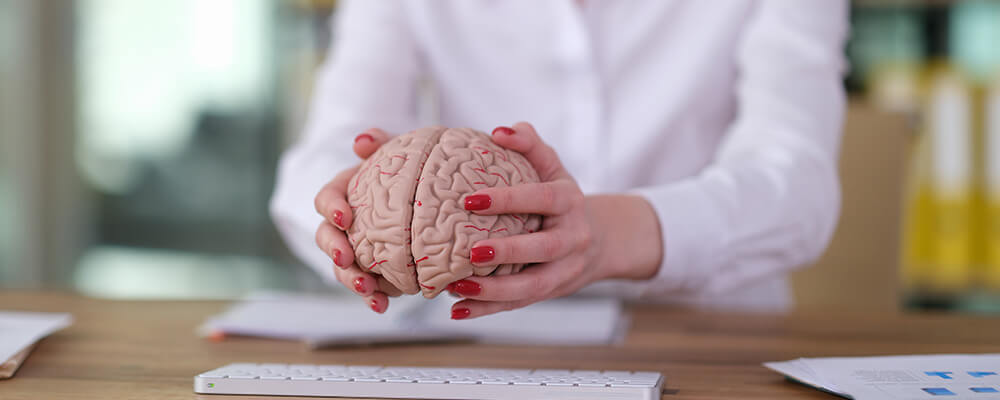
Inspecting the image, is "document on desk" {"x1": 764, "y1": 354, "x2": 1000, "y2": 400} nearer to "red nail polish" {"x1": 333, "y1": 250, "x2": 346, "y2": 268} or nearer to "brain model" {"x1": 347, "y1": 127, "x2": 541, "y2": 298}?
"brain model" {"x1": 347, "y1": 127, "x2": 541, "y2": 298}

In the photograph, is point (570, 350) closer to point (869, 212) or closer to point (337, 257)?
point (337, 257)

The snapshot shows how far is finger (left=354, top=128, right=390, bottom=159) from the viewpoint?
811 mm

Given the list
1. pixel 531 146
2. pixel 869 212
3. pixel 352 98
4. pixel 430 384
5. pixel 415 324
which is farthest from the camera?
pixel 869 212

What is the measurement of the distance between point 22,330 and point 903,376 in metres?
0.89

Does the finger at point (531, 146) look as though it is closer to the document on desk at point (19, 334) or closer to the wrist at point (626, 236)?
the wrist at point (626, 236)

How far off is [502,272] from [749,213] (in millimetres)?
430

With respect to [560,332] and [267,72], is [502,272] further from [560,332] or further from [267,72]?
[267,72]

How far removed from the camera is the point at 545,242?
0.70 meters

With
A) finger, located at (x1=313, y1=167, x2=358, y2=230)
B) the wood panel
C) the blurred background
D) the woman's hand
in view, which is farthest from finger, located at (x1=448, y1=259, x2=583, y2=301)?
the blurred background

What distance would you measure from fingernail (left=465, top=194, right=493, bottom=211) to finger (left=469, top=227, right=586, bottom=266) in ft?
0.09

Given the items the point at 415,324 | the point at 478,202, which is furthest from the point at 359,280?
the point at 415,324

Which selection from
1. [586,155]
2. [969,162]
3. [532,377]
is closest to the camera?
[532,377]

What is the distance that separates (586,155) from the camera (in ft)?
4.43

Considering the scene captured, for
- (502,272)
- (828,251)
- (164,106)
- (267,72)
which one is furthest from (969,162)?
(164,106)
